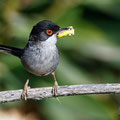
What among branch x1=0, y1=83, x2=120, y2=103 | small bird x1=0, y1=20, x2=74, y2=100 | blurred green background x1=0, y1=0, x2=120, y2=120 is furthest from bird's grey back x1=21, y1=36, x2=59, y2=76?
blurred green background x1=0, y1=0, x2=120, y2=120

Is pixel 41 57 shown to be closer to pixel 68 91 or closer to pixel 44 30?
pixel 44 30

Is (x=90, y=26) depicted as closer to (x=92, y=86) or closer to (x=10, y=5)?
(x=10, y=5)

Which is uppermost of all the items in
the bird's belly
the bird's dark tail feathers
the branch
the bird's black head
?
the bird's black head

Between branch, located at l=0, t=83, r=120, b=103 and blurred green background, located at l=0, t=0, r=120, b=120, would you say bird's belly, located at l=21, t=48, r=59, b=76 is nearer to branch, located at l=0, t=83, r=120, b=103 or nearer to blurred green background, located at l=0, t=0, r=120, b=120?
branch, located at l=0, t=83, r=120, b=103

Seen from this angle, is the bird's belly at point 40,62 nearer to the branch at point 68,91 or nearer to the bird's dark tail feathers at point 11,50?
the bird's dark tail feathers at point 11,50

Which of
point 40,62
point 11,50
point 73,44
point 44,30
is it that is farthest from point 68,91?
point 73,44

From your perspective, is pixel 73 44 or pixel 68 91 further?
pixel 73 44
